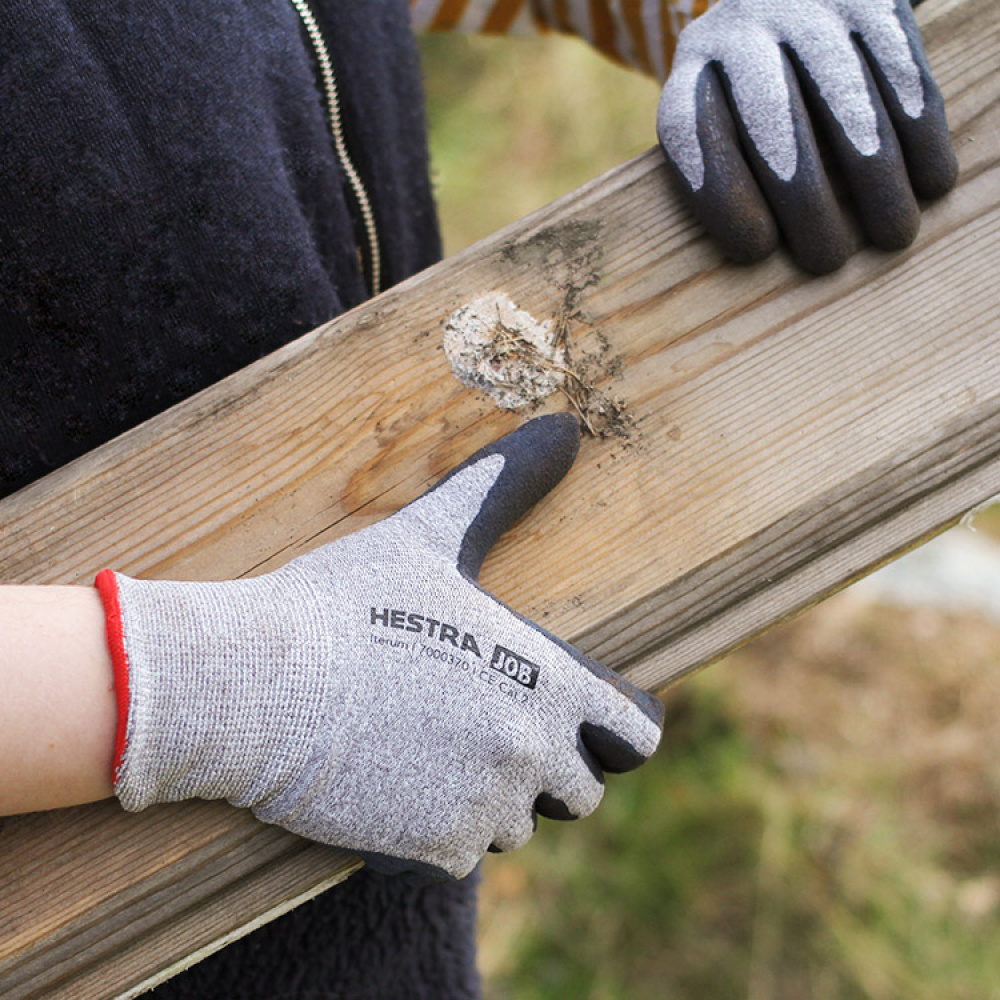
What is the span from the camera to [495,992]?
2635 mm

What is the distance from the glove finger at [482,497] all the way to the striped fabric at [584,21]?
0.91m

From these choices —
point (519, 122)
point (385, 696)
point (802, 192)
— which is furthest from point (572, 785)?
point (519, 122)

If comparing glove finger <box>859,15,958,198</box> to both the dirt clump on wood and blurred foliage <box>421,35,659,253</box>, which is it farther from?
blurred foliage <box>421,35,659,253</box>

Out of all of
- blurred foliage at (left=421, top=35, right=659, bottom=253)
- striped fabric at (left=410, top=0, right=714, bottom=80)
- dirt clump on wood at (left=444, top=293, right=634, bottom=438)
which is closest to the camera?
dirt clump on wood at (left=444, top=293, right=634, bottom=438)

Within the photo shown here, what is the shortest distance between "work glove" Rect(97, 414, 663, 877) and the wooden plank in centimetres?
7

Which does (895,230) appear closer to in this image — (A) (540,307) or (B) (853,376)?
(B) (853,376)

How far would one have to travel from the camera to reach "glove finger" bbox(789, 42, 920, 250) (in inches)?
36.3

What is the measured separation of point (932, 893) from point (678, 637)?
222 centimetres

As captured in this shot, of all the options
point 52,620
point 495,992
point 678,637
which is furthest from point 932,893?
point 52,620

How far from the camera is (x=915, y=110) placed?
→ 3.04 feet

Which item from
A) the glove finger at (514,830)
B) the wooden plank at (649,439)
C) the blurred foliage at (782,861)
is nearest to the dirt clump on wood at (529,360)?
the wooden plank at (649,439)

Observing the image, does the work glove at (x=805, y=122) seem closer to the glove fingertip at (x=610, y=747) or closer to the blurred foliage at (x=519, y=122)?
the glove fingertip at (x=610, y=747)

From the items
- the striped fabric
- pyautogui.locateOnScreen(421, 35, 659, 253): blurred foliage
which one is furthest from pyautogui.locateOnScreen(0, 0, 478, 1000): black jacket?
pyautogui.locateOnScreen(421, 35, 659, 253): blurred foliage

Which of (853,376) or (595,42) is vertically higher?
(595,42)
